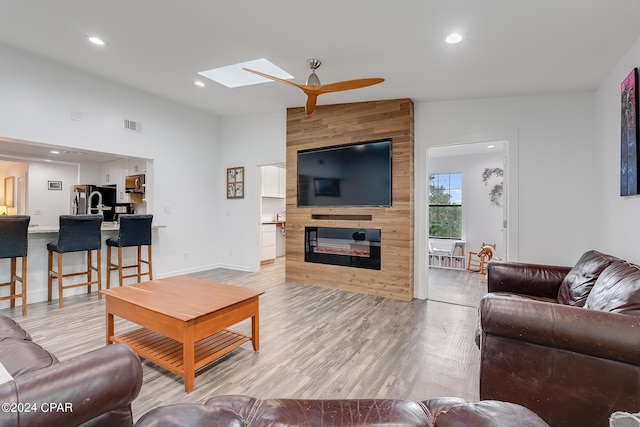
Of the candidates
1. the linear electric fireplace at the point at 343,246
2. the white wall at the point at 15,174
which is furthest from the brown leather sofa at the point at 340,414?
the white wall at the point at 15,174

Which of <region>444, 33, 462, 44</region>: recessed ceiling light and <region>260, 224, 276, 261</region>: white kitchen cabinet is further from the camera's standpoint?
<region>260, 224, 276, 261</region>: white kitchen cabinet

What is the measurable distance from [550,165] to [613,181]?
0.70 metres

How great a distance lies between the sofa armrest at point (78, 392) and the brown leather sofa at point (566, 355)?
1.66 meters

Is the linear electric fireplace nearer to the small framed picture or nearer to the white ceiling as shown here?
the white ceiling

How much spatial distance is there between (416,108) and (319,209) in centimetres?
202

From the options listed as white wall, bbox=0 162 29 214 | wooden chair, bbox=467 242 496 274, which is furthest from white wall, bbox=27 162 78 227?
wooden chair, bbox=467 242 496 274

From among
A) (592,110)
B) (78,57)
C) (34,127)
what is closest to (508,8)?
(592,110)

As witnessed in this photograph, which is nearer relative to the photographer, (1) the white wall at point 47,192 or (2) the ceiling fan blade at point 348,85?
(2) the ceiling fan blade at point 348,85

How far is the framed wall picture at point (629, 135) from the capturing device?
2.28 meters

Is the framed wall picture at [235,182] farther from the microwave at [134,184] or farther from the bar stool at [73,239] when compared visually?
the bar stool at [73,239]

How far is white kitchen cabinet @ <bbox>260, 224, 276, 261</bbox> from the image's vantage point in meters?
6.48

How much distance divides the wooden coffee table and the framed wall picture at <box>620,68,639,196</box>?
3147 millimetres

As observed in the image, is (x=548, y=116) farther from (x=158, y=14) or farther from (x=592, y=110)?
(x=158, y=14)

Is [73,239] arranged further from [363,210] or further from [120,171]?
[363,210]
